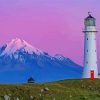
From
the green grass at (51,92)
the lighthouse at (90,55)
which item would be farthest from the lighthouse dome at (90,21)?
the green grass at (51,92)

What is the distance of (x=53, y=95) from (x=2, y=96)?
20.1 feet

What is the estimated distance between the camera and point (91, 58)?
10606cm

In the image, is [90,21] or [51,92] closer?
[51,92]

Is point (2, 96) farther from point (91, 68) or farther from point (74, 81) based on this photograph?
point (91, 68)

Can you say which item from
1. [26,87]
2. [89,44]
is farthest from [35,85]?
[89,44]

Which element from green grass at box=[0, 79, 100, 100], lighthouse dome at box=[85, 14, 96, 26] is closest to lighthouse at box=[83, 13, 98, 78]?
lighthouse dome at box=[85, 14, 96, 26]

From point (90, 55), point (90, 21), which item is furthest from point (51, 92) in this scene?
point (90, 21)

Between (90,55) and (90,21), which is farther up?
(90,21)

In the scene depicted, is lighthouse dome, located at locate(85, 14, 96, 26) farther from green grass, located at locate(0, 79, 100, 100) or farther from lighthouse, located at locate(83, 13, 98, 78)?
green grass, located at locate(0, 79, 100, 100)

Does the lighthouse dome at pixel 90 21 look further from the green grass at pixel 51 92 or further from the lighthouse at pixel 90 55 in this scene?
the green grass at pixel 51 92

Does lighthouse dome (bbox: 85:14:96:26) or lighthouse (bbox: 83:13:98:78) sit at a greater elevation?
lighthouse dome (bbox: 85:14:96:26)

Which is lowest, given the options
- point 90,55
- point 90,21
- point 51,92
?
point 51,92

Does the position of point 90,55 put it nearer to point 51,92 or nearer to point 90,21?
point 90,21

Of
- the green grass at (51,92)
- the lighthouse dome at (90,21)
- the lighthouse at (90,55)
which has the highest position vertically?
the lighthouse dome at (90,21)
